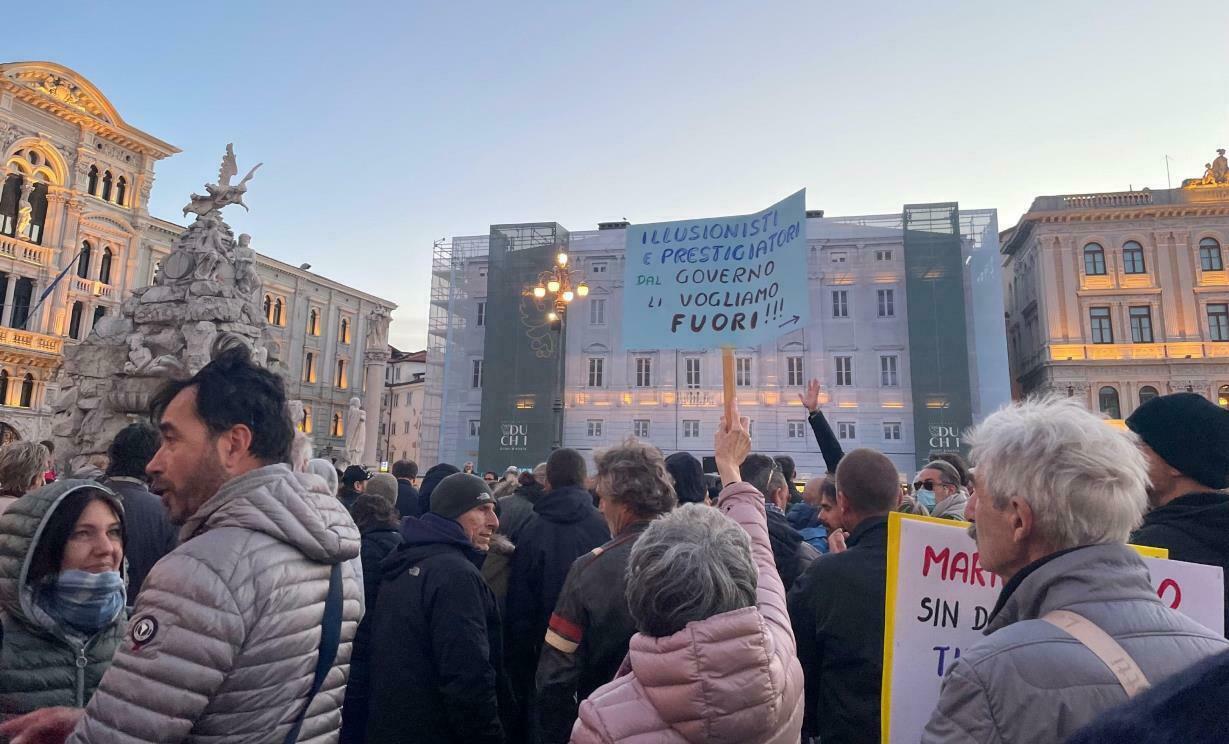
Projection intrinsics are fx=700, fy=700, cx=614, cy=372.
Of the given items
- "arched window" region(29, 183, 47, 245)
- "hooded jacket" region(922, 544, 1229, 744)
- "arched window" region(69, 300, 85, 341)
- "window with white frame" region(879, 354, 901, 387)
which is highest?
"arched window" region(29, 183, 47, 245)

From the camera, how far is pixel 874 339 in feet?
98.8

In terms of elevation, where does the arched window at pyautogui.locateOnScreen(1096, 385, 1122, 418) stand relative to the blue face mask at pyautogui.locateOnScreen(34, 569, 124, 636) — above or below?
above

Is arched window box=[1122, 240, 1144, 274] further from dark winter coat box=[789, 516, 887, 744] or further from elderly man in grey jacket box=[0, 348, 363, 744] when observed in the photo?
elderly man in grey jacket box=[0, 348, 363, 744]

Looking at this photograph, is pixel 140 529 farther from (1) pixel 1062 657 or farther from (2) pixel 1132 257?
(2) pixel 1132 257

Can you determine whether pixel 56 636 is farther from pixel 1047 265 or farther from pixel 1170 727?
pixel 1047 265

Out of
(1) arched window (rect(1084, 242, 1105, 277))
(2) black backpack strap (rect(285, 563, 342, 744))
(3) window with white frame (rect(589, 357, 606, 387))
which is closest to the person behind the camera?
(2) black backpack strap (rect(285, 563, 342, 744))

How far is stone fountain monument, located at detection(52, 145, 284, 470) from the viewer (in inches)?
422

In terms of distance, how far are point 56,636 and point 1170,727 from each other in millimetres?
2931

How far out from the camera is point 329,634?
1976mm

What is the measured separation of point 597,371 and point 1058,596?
101 ft

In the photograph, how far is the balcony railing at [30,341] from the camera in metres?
31.0

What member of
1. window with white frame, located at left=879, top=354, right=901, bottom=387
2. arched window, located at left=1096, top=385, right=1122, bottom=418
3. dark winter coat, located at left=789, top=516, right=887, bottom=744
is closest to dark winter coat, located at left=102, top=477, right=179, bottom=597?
dark winter coat, located at left=789, top=516, right=887, bottom=744

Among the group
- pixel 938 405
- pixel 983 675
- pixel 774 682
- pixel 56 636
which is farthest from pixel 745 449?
pixel 938 405

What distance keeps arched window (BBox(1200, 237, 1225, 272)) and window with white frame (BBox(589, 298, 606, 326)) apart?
27.7 m
